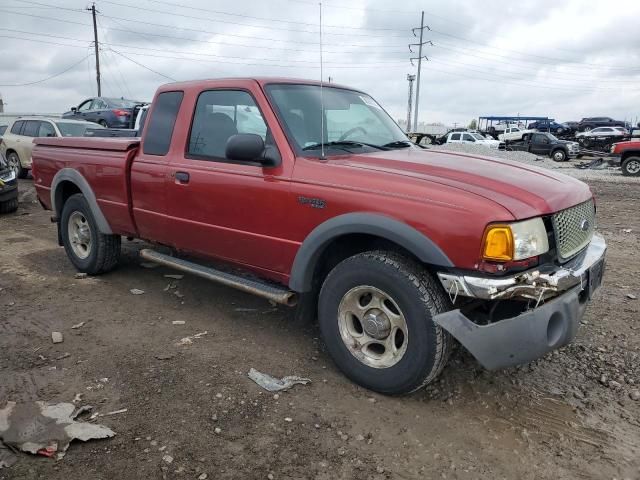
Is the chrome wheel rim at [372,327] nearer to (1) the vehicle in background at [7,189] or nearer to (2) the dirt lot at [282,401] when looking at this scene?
(2) the dirt lot at [282,401]

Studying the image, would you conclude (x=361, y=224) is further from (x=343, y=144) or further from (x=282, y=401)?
(x=282, y=401)

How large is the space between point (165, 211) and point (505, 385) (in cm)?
294

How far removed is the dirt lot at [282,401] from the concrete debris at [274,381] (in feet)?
0.26

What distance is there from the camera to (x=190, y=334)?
13.8ft

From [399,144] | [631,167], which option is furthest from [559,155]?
[399,144]

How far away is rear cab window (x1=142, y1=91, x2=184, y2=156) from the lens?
14.6ft

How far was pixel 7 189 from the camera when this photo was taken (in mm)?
9508

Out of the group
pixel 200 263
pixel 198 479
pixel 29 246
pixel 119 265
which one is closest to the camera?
pixel 198 479

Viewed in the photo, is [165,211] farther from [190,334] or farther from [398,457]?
[398,457]

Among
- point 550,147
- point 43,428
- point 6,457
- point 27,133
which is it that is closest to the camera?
point 6,457

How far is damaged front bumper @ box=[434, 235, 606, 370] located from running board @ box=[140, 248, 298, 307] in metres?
1.18

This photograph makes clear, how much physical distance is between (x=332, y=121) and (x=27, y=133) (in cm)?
1272

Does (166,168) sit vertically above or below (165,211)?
above

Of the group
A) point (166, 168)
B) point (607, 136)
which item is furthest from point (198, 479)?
point (607, 136)
